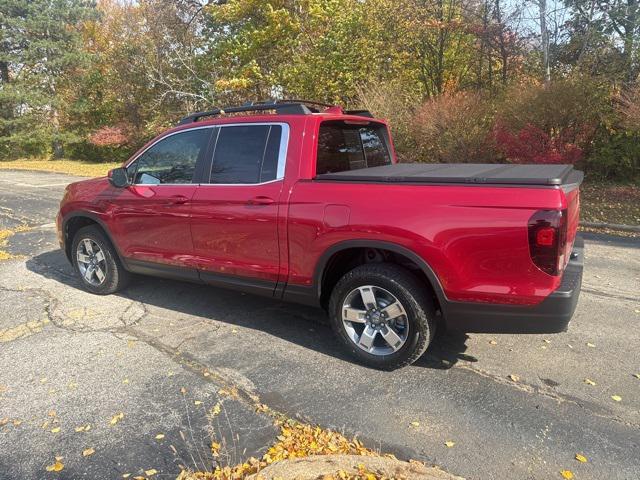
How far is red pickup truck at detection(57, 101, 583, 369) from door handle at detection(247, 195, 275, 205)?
0.01 meters

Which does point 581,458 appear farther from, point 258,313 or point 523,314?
point 258,313

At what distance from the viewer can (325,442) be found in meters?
2.64

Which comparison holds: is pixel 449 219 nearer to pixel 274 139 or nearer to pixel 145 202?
pixel 274 139

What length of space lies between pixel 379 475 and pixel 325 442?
0.43 meters


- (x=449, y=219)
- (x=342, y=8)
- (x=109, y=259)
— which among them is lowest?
(x=109, y=259)

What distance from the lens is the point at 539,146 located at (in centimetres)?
1087

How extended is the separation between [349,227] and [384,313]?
0.68 meters

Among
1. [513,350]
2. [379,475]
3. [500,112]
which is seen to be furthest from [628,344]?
[500,112]

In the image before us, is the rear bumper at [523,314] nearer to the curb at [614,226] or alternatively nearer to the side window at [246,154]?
the side window at [246,154]

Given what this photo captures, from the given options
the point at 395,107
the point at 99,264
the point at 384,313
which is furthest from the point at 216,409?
the point at 395,107

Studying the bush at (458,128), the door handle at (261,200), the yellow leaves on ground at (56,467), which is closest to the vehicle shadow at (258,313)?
Answer: the door handle at (261,200)

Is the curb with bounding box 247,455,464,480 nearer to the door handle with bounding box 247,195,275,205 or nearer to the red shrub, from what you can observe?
the door handle with bounding box 247,195,275,205

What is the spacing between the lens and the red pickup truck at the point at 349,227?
9.27ft

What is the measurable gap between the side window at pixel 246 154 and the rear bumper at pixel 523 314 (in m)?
1.72
